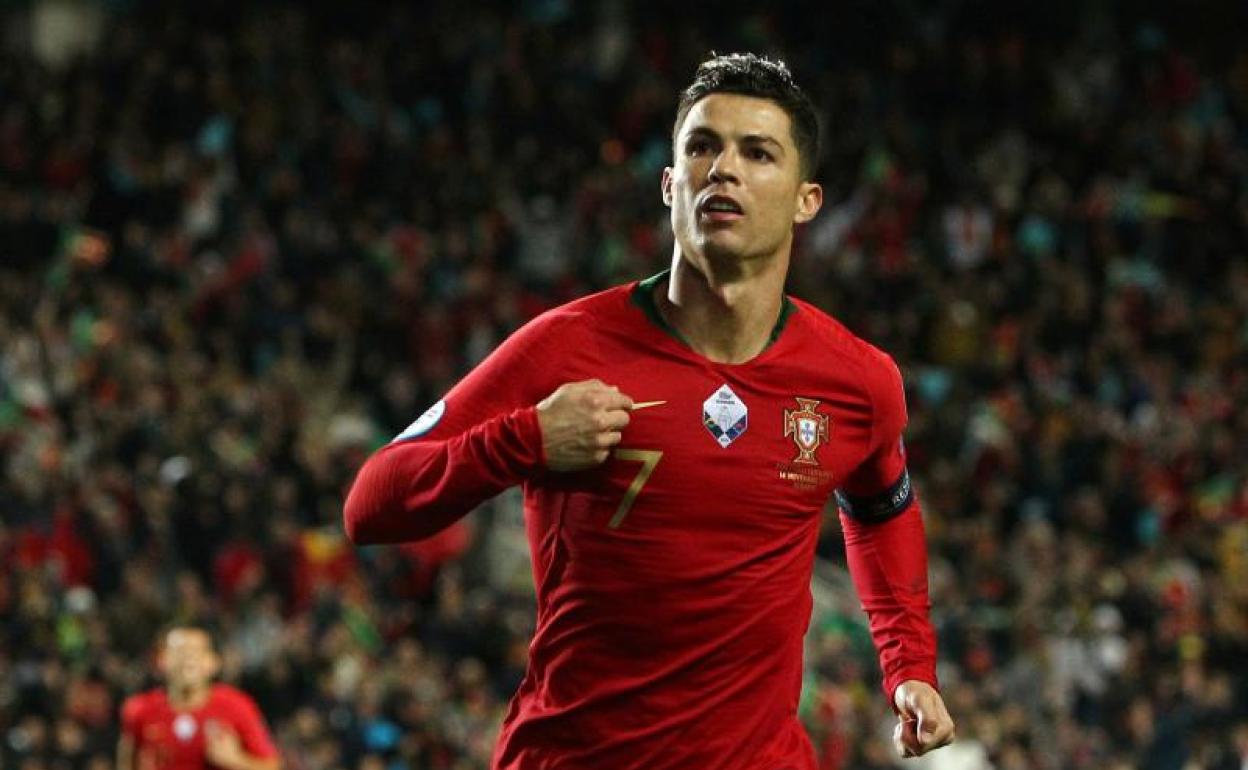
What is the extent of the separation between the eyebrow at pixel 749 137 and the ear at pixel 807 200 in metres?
0.13

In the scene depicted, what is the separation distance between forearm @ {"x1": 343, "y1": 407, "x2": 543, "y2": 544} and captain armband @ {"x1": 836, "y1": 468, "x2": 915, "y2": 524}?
0.99 metres

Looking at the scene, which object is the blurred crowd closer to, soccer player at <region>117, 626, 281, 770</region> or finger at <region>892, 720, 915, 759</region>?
soccer player at <region>117, 626, 281, 770</region>

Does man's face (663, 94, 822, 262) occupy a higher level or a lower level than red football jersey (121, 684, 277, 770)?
higher

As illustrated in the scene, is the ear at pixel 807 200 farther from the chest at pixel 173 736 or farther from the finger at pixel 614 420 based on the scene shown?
the chest at pixel 173 736

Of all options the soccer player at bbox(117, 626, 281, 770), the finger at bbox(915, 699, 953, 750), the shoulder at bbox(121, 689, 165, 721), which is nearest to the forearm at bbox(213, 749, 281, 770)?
the soccer player at bbox(117, 626, 281, 770)

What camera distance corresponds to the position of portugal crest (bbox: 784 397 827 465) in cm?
412

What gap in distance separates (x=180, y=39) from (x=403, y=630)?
738cm

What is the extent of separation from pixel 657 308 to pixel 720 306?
0.14m

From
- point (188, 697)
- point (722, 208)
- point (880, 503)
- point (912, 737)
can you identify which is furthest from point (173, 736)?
point (722, 208)

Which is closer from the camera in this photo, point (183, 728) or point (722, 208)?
point (722, 208)

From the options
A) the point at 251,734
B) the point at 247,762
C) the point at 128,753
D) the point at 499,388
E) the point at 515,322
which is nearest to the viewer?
the point at 499,388

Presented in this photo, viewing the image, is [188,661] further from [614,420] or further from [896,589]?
[614,420]

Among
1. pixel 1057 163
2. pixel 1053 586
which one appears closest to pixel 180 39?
pixel 1057 163

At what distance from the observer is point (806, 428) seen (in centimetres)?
415
